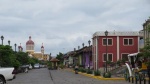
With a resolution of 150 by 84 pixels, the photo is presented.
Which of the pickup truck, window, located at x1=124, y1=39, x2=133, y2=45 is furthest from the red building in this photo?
the pickup truck

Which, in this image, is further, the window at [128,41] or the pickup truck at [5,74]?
the window at [128,41]

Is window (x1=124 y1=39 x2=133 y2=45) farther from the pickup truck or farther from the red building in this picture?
the pickup truck

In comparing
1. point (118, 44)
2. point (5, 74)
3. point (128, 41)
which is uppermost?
point (128, 41)

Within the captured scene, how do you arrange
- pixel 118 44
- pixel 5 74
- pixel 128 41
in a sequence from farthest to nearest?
1. pixel 128 41
2. pixel 118 44
3. pixel 5 74

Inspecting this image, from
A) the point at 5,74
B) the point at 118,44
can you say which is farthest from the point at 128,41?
the point at 5,74

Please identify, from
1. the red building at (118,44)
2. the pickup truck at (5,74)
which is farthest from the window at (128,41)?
the pickup truck at (5,74)

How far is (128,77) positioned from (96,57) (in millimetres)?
37728

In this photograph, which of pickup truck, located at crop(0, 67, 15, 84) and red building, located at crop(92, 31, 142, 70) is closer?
pickup truck, located at crop(0, 67, 15, 84)

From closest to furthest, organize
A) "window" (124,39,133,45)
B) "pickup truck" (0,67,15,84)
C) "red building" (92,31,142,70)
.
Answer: "pickup truck" (0,67,15,84) < "red building" (92,31,142,70) < "window" (124,39,133,45)

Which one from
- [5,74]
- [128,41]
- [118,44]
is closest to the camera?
[5,74]

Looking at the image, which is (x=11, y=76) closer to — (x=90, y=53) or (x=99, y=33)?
(x=99, y=33)

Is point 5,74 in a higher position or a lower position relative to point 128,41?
lower

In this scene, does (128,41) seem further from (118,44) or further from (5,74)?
(5,74)

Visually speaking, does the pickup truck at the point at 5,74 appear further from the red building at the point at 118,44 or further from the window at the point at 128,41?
the window at the point at 128,41
